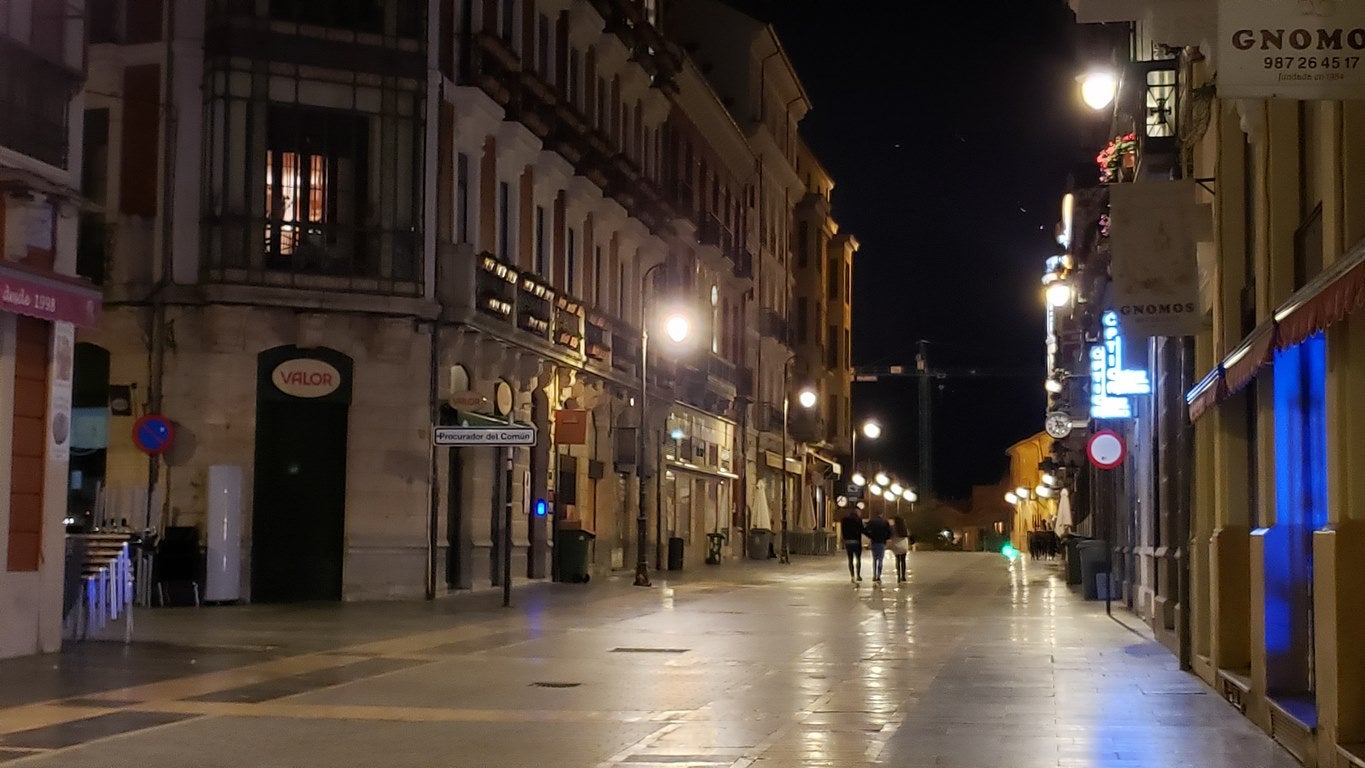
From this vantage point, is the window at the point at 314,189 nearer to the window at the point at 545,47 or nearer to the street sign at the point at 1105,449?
the window at the point at 545,47

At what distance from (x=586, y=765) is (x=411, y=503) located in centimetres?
1911

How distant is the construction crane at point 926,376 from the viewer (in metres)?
120

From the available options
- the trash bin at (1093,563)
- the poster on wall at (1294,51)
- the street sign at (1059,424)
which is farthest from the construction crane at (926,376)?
the poster on wall at (1294,51)

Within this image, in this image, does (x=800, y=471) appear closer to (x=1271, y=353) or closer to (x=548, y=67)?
(x=548, y=67)

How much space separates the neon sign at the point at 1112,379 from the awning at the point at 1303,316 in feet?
39.7

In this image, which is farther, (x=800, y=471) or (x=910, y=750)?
(x=800, y=471)

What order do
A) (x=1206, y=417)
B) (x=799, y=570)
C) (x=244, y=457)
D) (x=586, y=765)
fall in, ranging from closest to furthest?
(x=586, y=765)
(x=1206, y=417)
(x=244, y=457)
(x=799, y=570)

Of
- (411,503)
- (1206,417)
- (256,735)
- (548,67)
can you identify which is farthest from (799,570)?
(256,735)

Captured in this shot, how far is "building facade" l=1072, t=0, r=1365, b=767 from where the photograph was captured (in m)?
10.2

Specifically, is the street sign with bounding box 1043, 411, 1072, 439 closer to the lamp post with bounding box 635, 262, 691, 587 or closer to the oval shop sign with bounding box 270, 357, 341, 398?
the lamp post with bounding box 635, 262, 691, 587

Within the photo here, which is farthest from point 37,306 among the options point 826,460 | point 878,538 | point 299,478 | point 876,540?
point 826,460

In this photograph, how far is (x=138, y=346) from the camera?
2861cm

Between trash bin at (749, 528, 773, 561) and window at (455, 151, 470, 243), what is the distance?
2955 centimetres

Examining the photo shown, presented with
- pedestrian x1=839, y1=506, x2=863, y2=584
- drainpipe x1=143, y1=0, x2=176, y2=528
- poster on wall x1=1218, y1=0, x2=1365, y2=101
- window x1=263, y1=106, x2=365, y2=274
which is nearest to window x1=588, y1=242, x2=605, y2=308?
pedestrian x1=839, y1=506, x2=863, y2=584
